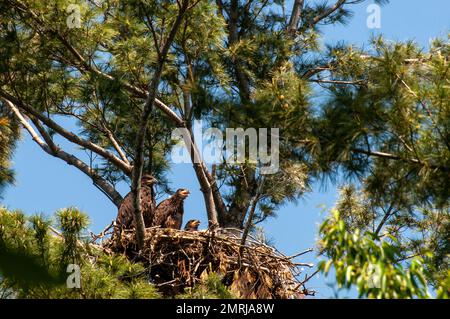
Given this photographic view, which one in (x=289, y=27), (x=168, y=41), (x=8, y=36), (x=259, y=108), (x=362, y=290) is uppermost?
(x=289, y=27)

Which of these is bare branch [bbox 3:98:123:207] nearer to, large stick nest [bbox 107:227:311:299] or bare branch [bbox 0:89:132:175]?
bare branch [bbox 0:89:132:175]

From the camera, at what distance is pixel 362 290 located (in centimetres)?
331

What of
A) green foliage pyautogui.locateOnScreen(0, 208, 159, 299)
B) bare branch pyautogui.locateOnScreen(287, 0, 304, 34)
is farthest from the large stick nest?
bare branch pyautogui.locateOnScreen(287, 0, 304, 34)

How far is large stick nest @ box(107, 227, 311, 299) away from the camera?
23.4ft

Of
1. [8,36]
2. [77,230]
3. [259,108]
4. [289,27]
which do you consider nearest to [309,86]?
[259,108]

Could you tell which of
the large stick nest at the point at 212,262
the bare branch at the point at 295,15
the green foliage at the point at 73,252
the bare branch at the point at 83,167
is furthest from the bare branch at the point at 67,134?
the bare branch at the point at 295,15

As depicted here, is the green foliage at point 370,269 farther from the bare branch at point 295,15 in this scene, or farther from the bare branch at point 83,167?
the bare branch at point 295,15

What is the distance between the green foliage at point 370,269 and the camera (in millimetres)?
3334

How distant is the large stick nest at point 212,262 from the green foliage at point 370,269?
11.6 ft

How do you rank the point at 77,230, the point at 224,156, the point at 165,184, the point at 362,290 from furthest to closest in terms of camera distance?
the point at 165,184, the point at 224,156, the point at 77,230, the point at 362,290

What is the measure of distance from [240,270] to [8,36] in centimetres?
307

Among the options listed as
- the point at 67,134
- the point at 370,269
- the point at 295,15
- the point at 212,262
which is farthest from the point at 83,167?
the point at 370,269

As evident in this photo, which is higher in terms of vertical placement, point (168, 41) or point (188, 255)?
point (168, 41)

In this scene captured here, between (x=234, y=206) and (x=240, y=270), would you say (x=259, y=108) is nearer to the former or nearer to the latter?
(x=240, y=270)
